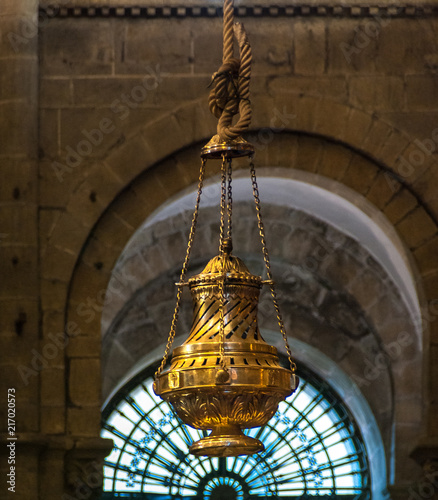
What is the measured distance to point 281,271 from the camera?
15328 millimetres

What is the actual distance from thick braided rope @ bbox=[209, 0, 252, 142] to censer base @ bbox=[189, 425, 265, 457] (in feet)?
4.74

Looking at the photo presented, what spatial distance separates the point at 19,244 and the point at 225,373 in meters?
4.88

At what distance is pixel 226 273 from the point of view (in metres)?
7.22

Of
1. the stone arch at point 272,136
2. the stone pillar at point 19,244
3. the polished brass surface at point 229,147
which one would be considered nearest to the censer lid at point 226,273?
the polished brass surface at point 229,147

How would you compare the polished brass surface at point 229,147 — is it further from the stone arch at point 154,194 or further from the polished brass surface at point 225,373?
the stone arch at point 154,194

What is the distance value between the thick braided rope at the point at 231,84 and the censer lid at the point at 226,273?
2.06ft

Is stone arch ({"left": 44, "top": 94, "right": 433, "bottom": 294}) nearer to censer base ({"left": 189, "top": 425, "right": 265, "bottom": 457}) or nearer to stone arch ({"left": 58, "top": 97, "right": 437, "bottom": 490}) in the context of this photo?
stone arch ({"left": 58, "top": 97, "right": 437, "bottom": 490})

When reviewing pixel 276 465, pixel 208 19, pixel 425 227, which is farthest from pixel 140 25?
pixel 276 465

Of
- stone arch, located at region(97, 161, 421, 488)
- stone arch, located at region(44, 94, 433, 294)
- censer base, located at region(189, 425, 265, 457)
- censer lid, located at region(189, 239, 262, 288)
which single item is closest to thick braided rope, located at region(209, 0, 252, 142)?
censer lid, located at region(189, 239, 262, 288)

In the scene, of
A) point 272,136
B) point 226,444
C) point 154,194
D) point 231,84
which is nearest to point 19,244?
point 154,194

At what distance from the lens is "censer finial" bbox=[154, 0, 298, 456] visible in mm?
6895

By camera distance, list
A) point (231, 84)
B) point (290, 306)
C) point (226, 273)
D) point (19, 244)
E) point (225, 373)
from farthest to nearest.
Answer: point (290, 306), point (19, 244), point (226, 273), point (231, 84), point (225, 373)

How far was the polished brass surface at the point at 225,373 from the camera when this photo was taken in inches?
271

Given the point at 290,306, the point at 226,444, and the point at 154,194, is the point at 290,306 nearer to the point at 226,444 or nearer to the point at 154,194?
the point at 154,194
